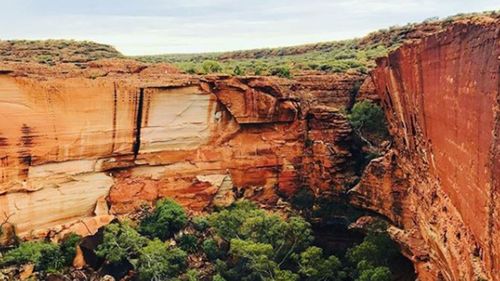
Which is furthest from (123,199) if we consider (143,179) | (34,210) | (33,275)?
(33,275)

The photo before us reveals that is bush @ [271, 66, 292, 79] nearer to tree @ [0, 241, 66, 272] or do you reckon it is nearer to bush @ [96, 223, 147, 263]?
bush @ [96, 223, 147, 263]

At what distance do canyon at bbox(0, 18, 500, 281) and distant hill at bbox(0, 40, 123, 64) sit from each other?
11.3m

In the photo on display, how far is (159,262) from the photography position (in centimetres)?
2850

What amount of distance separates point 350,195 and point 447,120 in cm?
1471

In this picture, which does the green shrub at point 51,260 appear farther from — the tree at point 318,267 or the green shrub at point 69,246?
the tree at point 318,267

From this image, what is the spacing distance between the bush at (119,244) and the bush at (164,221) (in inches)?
55.0

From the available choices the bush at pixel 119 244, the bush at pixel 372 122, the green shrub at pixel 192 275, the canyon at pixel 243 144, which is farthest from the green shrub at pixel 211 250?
the bush at pixel 372 122

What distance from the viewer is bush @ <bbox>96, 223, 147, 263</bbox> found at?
2895cm

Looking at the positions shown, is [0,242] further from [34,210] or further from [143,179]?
[143,179]

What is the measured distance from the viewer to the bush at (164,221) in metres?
32.0

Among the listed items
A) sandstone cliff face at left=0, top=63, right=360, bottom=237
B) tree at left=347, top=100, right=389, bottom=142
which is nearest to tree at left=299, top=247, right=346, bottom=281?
sandstone cliff face at left=0, top=63, right=360, bottom=237

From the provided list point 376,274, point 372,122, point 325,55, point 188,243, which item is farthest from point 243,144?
point 325,55

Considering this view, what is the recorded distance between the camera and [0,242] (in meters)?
29.2

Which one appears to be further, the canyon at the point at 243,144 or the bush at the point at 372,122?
the bush at the point at 372,122
